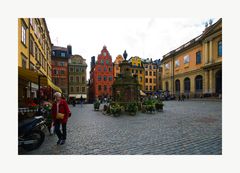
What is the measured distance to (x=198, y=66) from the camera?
3741 centimetres

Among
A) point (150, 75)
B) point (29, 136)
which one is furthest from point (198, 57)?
point (29, 136)

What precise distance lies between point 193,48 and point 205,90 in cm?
1211

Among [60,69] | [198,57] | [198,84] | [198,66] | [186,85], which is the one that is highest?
[198,57]

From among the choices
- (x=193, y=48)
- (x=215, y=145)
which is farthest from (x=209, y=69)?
(x=215, y=145)

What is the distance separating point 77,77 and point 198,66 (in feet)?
105

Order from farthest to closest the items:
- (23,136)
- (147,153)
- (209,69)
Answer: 1. (209,69)
2. (23,136)
3. (147,153)

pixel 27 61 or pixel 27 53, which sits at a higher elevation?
pixel 27 53

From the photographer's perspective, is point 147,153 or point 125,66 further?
point 125,66

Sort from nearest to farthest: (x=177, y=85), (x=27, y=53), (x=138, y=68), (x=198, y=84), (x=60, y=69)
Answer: (x=27, y=53) < (x=198, y=84) < (x=60, y=69) < (x=177, y=85) < (x=138, y=68)

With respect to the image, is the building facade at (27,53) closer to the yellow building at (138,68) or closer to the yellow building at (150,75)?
the yellow building at (138,68)

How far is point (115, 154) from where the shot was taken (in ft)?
14.0

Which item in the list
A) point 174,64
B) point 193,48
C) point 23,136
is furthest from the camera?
point 174,64

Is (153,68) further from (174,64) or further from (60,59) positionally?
(60,59)

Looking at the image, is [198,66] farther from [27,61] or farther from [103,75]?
[27,61]
